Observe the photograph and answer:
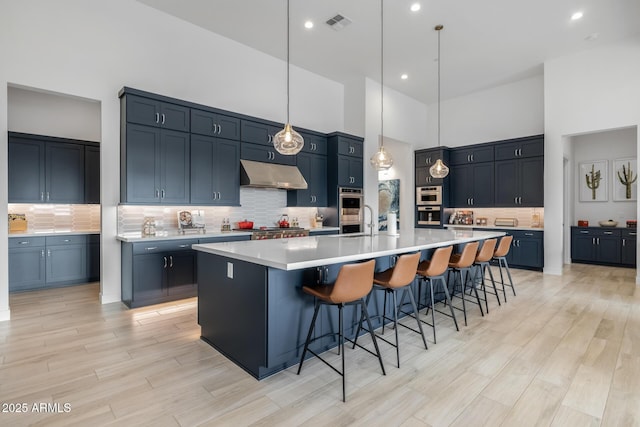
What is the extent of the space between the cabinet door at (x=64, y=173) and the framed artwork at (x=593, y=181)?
10.7m

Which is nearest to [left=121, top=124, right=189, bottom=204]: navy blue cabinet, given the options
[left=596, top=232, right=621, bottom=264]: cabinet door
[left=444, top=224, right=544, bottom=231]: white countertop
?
[left=444, top=224, right=544, bottom=231]: white countertop

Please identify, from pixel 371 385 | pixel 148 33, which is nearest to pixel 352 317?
pixel 371 385

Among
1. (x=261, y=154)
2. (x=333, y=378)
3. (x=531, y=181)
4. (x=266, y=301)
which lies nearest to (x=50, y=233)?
(x=261, y=154)

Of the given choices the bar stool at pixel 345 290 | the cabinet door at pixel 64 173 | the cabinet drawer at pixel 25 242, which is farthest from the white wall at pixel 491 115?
the cabinet drawer at pixel 25 242

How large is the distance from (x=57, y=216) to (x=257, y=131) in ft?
12.2

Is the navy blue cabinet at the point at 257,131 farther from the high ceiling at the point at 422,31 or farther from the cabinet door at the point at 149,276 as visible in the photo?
the cabinet door at the point at 149,276

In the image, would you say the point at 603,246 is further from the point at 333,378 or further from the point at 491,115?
the point at 333,378

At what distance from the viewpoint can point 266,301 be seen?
2.38 m

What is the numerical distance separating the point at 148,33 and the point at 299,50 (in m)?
2.53

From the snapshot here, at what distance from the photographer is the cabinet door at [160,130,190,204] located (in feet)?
15.0

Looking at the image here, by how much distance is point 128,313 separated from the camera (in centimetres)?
398

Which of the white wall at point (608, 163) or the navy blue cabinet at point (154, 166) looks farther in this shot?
the white wall at point (608, 163)

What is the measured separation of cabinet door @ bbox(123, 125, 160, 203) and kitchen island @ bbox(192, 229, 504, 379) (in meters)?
1.95

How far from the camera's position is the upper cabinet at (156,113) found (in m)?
4.27
